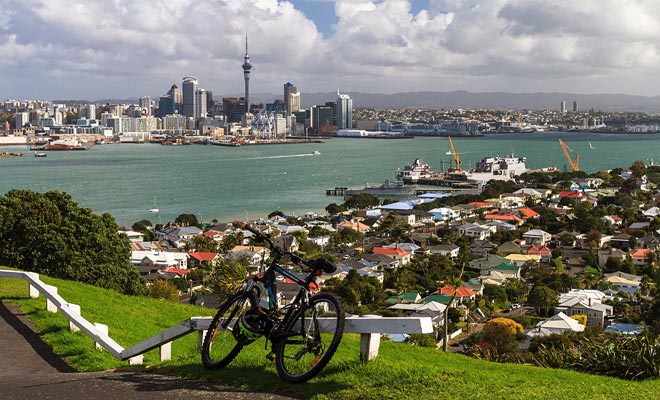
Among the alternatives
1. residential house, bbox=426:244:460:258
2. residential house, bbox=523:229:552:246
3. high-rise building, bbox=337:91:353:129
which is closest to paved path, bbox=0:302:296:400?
residential house, bbox=426:244:460:258

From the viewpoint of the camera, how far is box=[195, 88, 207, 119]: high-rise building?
11681 centimetres

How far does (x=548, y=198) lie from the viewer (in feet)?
86.3

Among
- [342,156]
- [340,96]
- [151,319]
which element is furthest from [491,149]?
[151,319]

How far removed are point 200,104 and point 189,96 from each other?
95.1 inches

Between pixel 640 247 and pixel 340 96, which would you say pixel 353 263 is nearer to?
pixel 640 247

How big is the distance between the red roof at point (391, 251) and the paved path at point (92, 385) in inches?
493

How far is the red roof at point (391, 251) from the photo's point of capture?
15.2m

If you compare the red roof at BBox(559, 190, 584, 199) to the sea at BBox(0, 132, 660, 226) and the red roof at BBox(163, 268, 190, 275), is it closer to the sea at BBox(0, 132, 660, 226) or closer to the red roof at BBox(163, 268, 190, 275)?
the sea at BBox(0, 132, 660, 226)

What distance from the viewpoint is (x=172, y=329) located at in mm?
2670

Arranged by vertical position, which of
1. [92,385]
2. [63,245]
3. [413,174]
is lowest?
[413,174]

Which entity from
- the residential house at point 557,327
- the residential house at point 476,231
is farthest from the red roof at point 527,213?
the residential house at point 557,327

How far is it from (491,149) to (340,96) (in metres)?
37.0

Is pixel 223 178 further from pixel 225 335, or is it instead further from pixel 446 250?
pixel 225 335

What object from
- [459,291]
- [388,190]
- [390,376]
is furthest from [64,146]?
[390,376]
